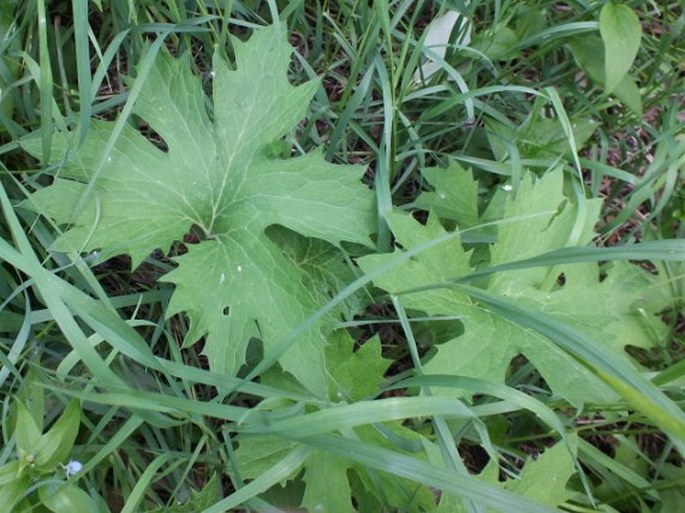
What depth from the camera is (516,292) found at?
156cm

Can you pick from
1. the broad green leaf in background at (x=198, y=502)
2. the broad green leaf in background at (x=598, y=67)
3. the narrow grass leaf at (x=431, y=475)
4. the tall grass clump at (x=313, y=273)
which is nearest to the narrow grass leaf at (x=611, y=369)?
the tall grass clump at (x=313, y=273)

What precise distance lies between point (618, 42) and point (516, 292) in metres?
0.71

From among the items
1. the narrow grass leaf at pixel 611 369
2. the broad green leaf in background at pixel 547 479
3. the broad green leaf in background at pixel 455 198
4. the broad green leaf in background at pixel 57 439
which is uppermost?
the narrow grass leaf at pixel 611 369

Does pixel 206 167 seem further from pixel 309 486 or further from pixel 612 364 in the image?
pixel 612 364

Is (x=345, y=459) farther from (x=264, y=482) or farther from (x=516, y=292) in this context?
(x=516, y=292)

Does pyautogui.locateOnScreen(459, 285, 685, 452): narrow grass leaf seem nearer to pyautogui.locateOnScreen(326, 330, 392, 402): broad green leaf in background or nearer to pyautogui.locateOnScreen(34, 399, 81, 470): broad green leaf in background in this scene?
pyautogui.locateOnScreen(326, 330, 392, 402): broad green leaf in background

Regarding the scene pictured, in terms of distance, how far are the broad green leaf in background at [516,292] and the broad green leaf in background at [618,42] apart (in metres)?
0.34

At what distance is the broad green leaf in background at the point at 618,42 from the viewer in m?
1.73

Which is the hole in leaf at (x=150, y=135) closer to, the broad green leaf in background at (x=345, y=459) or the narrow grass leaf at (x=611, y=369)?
the broad green leaf in background at (x=345, y=459)

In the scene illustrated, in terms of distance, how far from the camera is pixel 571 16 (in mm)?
2115

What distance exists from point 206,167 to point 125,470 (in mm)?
712

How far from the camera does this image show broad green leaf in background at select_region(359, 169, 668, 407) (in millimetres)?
1467

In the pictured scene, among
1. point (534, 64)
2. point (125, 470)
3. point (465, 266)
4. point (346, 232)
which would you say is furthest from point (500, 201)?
point (125, 470)

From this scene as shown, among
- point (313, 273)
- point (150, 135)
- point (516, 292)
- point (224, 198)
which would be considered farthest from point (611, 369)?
point (150, 135)
